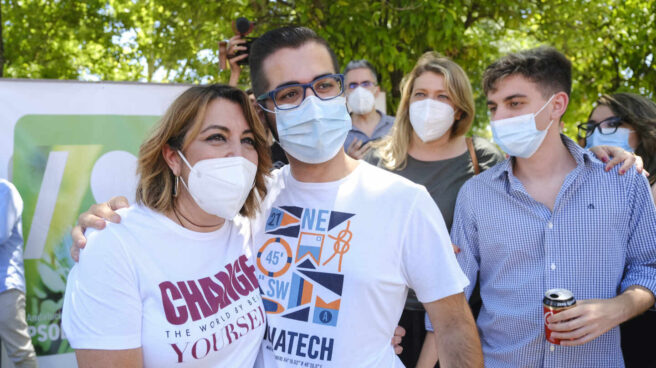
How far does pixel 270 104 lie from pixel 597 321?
1679 millimetres

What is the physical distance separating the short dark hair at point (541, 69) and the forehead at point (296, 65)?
1.15 metres

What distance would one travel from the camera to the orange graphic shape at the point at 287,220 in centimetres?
219

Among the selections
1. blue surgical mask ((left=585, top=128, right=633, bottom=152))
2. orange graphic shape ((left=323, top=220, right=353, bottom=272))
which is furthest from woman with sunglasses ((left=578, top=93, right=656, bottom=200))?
orange graphic shape ((left=323, top=220, right=353, bottom=272))

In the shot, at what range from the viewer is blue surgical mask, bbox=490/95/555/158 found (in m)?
2.85

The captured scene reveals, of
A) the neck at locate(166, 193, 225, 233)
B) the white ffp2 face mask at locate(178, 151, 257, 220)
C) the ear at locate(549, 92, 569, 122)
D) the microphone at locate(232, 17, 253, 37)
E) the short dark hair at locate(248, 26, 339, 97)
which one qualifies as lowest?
the neck at locate(166, 193, 225, 233)

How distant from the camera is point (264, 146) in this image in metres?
2.45

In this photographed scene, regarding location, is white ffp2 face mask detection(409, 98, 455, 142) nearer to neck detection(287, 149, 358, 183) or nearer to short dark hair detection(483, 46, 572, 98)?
short dark hair detection(483, 46, 572, 98)

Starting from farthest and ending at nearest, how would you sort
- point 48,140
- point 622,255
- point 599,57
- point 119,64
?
point 119,64
point 599,57
point 48,140
point 622,255

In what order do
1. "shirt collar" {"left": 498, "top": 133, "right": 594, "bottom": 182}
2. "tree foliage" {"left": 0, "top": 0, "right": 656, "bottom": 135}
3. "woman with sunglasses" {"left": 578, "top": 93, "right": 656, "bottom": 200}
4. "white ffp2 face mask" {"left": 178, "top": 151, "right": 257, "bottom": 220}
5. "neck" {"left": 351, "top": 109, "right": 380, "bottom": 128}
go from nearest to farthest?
"white ffp2 face mask" {"left": 178, "top": 151, "right": 257, "bottom": 220} → "shirt collar" {"left": 498, "top": 133, "right": 594, "bottom": 182} → "woman with sunglasses" {"left": 578, "top": 93, "right": 656, "bottom": 200} → "neck" {"left": 351, "top": 109, "right": 380, "bottom": 128} → "tree foliage" {"left": 0, "top": 0, "right": 656, "bottom": 135}

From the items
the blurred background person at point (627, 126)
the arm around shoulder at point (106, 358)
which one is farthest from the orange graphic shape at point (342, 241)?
the blurred background person at point (627, 126)

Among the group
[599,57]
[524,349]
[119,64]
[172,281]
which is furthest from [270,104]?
[119,64]

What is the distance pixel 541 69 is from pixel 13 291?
4.03 meters

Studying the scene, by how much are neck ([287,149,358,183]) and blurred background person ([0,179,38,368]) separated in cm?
277

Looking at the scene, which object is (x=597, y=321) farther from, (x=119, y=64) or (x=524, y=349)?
(x=119, y=64)
